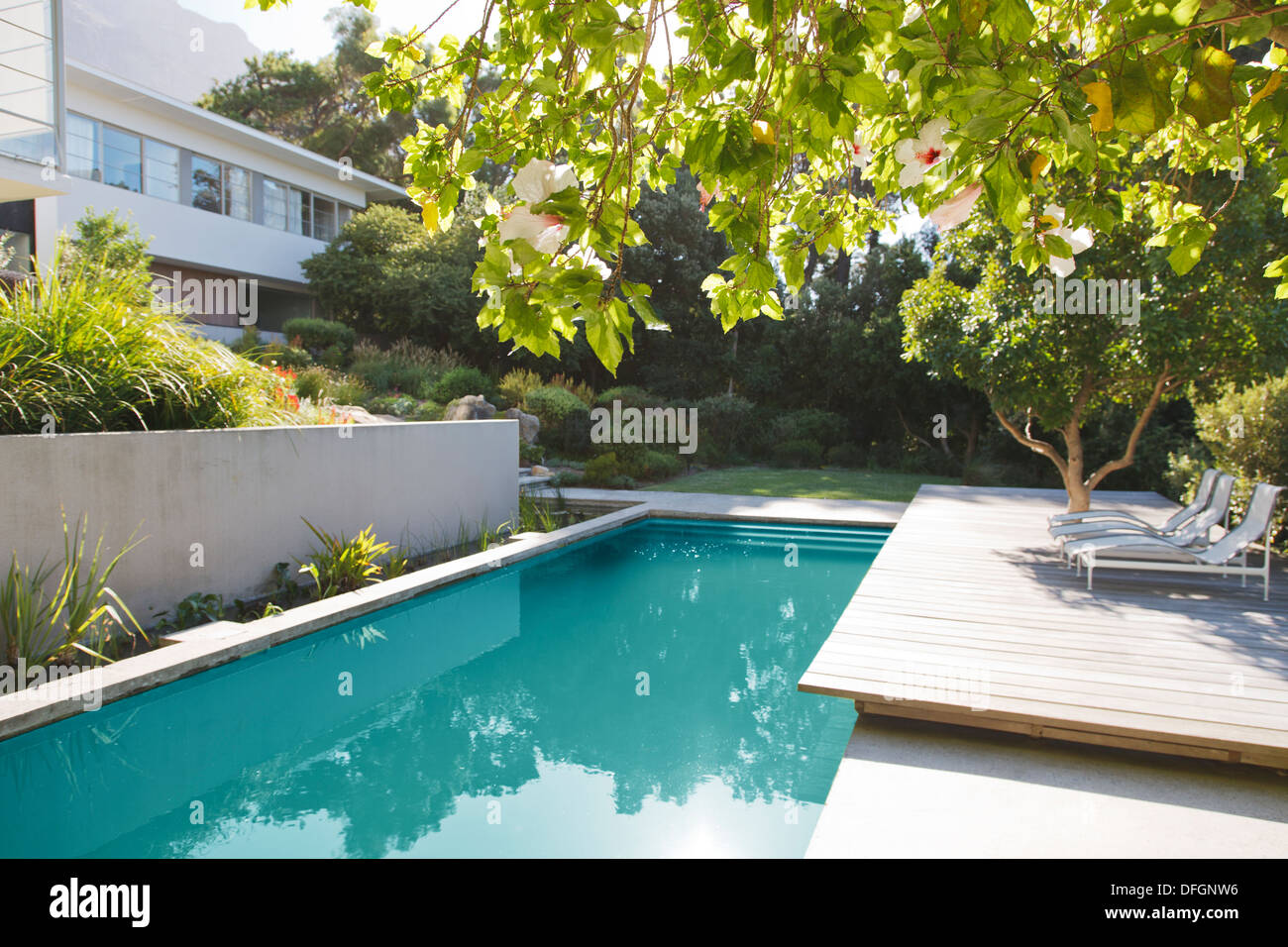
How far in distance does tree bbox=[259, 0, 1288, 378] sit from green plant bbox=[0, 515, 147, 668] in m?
3.88

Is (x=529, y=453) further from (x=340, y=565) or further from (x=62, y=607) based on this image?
(x=62, y=607)

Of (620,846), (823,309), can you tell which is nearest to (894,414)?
(823,309)

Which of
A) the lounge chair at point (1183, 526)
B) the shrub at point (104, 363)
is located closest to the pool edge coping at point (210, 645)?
the shrub at point (104, 363)

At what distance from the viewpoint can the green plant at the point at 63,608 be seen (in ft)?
13.8

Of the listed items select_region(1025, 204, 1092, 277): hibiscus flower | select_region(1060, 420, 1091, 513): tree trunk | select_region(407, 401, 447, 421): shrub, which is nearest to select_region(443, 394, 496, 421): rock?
select_region(407, 401, 447, 421): shrub

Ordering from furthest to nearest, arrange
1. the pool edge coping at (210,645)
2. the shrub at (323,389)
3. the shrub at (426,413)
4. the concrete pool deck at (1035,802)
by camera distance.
Answer: the shrub at (426,413) → the shrub at (323,389) → the pool edge coping at (210,645) → the concrete pool deck at (1035,802)

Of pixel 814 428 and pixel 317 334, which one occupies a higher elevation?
pixel 317 334

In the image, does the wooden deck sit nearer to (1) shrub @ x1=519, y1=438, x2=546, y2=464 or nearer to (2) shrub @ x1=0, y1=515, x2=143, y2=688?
(2) shrub @ x1=0, y1=515, x2=143, y2=688

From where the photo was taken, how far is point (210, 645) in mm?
4680

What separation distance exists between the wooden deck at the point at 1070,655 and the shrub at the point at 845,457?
35.7 feet

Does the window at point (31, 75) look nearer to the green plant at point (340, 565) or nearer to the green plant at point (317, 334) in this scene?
the green plant at point (340, 565)

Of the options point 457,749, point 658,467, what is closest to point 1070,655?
point 457,749

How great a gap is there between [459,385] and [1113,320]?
11.0 m
